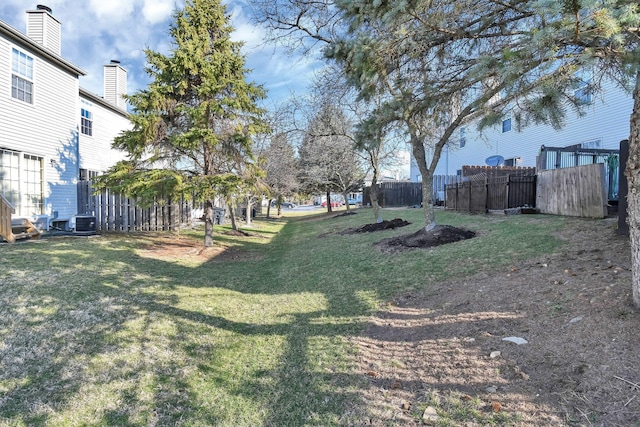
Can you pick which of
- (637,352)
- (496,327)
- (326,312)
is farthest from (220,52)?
(637,352)

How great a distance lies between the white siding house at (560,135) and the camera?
14211 mm

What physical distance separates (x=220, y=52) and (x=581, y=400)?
1149 centimetres

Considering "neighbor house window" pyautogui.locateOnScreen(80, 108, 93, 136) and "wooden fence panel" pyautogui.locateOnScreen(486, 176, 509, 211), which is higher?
"neighbor house window" pyautogui.locateOnScreen(80, 108, 93, 136)

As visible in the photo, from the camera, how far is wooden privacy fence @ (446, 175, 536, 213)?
11.9 m

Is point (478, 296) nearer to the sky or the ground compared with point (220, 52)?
nearer to the ground

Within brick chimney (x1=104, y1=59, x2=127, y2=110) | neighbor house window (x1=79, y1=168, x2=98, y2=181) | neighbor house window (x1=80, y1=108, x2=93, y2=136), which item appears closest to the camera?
neighbor house window (x1=79, y1=168, x2=98, y2=181)

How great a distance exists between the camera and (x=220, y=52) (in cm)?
1111

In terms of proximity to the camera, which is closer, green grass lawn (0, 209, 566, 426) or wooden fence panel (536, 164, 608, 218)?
green grass lawn (0, 209, 566, 426)

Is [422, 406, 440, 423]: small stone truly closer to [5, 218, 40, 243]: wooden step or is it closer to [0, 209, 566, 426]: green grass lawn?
[0, 209, 566, 426]: green grass lawn

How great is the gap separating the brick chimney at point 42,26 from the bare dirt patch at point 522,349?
594 inches

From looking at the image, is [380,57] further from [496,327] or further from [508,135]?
[508,135]

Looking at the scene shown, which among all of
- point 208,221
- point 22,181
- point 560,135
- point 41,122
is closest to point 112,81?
point 41,122

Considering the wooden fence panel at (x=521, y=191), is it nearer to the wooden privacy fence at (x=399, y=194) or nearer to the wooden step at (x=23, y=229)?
the wooden step at (x=23, y=229)

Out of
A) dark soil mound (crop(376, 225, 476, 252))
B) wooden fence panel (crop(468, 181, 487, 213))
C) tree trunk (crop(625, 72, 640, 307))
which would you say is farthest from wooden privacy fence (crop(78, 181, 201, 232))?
tree trunk (crop(625, 72, 640, 307))
